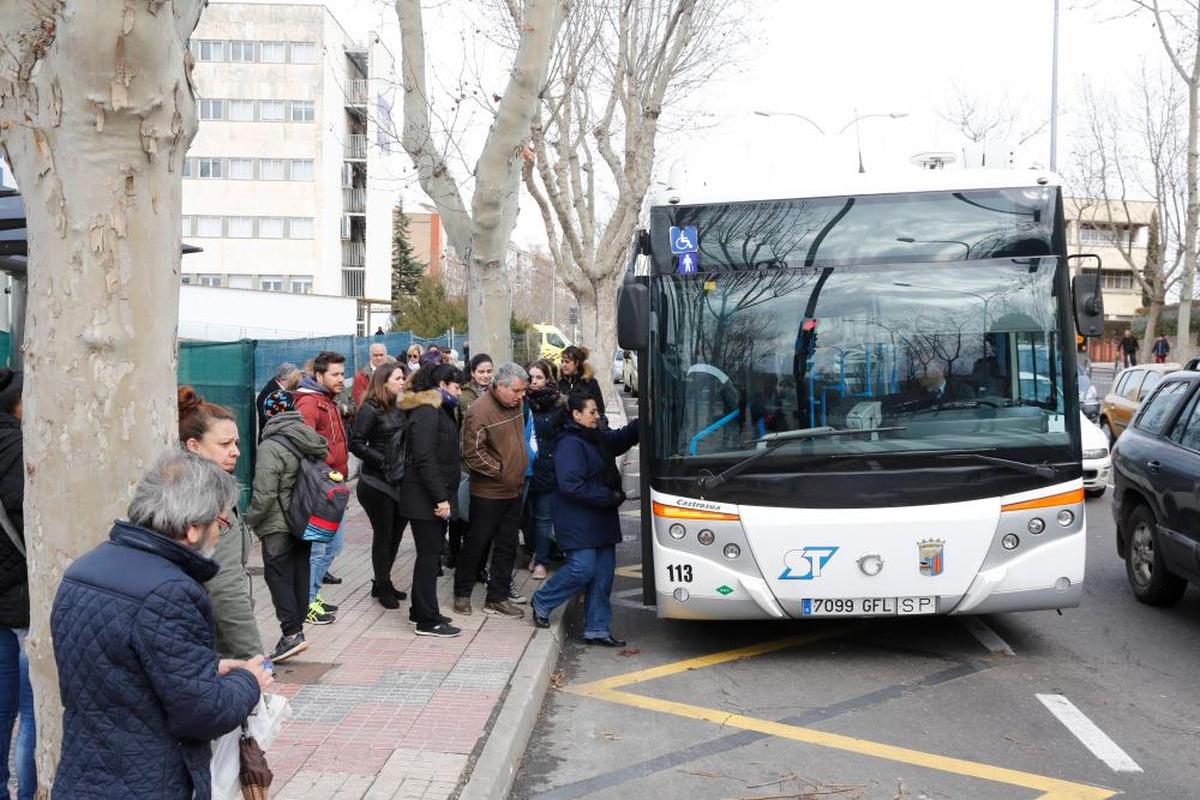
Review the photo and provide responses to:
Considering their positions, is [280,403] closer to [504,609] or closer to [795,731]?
[504,609]

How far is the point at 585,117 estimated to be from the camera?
2458 cm

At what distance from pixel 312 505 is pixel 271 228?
4917 centimetres

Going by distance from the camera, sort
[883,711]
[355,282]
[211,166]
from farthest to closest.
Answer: [355,282]
[211,166]
[883,711]

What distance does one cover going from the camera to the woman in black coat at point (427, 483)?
296 inches

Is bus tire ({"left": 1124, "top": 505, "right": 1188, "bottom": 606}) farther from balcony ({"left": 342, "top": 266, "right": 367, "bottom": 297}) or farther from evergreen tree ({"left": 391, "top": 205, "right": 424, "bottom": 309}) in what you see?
evergreen tree ({"left": 391, "top": 205, "right": 424, "bottom": 309})

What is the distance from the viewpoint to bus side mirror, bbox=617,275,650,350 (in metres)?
7.13

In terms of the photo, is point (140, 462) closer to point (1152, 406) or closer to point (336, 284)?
point (1152, 406)

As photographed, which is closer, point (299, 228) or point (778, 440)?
point (778, 440)

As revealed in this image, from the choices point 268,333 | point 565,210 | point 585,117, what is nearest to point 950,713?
point 565,210

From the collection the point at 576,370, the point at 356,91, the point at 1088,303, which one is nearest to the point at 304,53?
the point at 356,91

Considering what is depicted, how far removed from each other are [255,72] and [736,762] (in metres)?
51.0

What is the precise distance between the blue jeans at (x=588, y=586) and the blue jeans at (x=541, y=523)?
1.74m

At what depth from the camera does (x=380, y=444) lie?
8078 millimetres

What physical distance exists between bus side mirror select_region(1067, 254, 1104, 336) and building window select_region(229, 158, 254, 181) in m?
50.0
